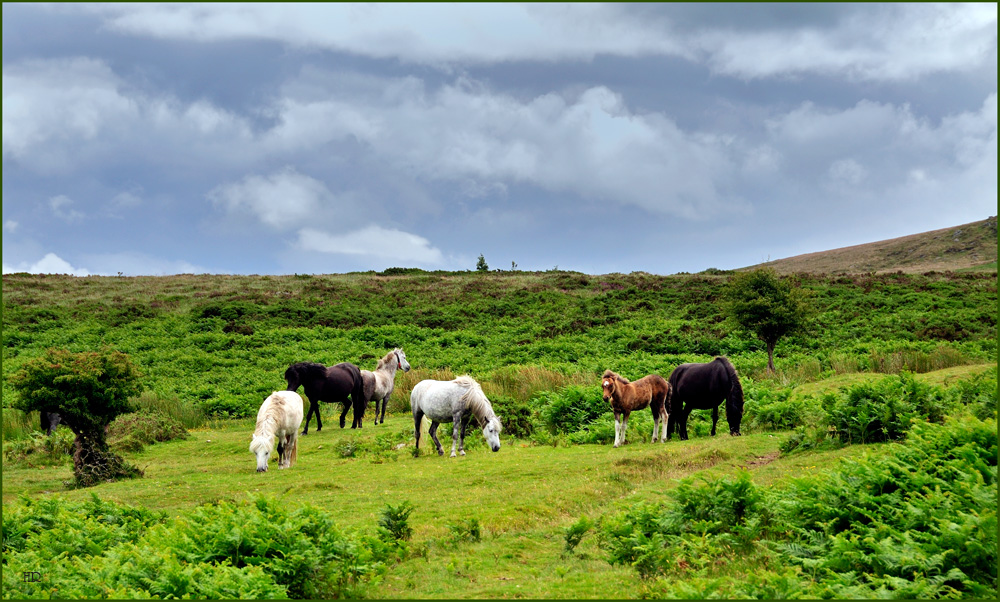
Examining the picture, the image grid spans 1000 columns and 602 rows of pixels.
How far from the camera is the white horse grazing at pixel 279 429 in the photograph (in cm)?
1433

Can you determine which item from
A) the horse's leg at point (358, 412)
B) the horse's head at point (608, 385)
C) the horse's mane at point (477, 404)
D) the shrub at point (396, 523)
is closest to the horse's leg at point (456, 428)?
the horse's mane at point (477, 404)

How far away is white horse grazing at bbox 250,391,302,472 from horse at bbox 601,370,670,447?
7.50m

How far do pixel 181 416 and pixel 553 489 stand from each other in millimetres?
17918

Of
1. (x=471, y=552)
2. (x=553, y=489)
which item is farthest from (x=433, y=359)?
(x=471, y=552)

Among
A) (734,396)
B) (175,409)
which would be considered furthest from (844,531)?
(175,409)

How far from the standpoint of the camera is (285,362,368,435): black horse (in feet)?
68.4

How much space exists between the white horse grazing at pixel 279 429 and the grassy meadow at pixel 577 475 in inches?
20.9

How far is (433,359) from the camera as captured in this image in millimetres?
36719

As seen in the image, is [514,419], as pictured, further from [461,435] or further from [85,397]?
[85,397]

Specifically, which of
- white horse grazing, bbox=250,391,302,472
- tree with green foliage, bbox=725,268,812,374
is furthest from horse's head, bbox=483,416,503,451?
tree with green foliage, bbox=725,268,812,374

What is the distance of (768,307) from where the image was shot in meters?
31.0

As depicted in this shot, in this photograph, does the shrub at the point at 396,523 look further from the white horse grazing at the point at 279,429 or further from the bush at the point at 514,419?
the bush at the point at 514,419

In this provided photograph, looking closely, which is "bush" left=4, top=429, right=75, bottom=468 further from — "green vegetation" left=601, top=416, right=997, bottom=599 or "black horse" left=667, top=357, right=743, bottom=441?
"black horse" left=667, top=357, right=743, bottom=441

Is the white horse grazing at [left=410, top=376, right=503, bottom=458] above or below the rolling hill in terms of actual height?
below
